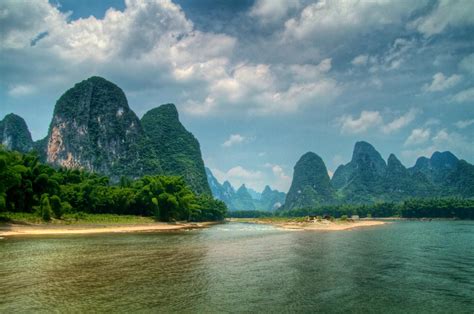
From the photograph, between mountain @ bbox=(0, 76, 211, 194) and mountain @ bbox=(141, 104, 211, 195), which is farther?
mountain @ bbox=(141, 104, 211, 195)

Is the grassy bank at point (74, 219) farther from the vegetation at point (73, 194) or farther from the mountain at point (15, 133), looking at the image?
the mountain at point (15, 133)

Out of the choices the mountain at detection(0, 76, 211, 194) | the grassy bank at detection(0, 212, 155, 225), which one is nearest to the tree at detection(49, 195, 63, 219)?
the grassy bank at detection(0, 212, 155, 225)

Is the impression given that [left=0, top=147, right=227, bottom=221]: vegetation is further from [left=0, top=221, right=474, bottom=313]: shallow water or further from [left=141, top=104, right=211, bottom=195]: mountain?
[left=141, top=104, right=211, bottom=195]: mountain

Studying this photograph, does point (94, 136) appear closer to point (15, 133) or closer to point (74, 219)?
point (15, 133)

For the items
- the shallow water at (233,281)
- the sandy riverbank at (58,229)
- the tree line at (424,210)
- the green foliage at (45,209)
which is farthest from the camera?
the tree line at (424,210)

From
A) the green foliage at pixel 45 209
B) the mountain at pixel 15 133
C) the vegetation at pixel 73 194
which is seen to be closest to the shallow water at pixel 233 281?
the green foliage at pixel 45 209

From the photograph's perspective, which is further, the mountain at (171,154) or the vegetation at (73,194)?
the mountain at (171,154)

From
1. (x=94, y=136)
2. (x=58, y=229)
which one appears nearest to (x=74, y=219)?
(x=58, y=229)
